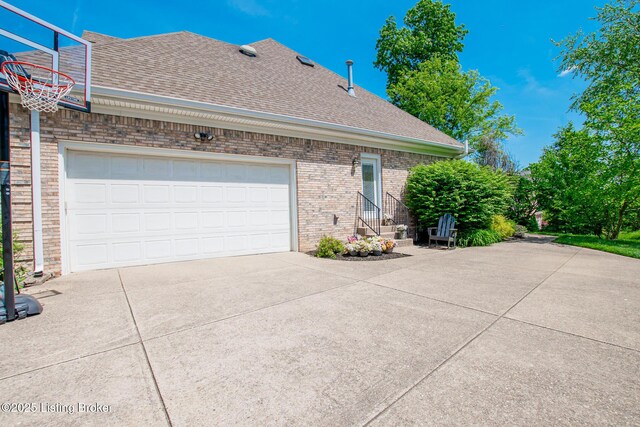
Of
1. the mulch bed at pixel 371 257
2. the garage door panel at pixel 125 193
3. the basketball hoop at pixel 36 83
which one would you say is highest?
the basketball hoop at pixel 36 83

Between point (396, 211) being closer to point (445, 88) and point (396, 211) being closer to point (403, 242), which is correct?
point (403, 242)

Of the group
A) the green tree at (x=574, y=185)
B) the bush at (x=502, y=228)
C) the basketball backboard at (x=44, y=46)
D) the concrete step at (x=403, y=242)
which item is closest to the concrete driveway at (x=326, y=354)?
the basketball backboard at (x=44, y=46)

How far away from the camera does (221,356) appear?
89.1 inches

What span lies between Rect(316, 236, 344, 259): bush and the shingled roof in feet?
10.2

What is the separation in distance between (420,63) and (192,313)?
908 inches

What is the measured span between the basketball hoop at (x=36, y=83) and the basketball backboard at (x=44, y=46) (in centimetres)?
9

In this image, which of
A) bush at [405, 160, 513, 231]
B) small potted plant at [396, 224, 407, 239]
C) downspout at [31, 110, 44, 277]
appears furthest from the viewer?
bush at [405, 160, 513, 231]

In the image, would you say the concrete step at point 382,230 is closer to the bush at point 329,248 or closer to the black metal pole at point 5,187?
the bush at point 329,248

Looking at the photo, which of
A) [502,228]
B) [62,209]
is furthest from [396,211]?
[62,209]

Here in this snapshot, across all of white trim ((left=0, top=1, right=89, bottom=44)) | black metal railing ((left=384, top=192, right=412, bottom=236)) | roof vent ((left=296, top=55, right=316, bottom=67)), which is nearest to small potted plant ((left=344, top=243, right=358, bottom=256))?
black metal railing ((left=384, top=192, right=412, bottom=236))

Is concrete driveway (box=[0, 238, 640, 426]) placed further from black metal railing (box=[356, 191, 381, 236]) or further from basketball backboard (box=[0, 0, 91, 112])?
black metal railing (box=[356, 191, 381, 236])

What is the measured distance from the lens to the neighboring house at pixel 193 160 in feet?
16.6

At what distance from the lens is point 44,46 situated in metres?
3.53

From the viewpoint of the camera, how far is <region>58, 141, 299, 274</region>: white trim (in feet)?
16.4
